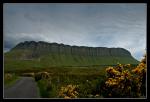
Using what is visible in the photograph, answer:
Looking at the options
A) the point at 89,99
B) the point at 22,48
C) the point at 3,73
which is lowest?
the point at 89,99

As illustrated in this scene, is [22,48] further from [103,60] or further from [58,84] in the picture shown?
[103,60]

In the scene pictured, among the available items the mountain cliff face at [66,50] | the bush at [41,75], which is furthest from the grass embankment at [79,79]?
the mountain cliff face at [66,50]

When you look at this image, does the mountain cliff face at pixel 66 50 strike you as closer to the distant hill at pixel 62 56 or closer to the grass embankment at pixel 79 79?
the distant hill at pixel 62 56

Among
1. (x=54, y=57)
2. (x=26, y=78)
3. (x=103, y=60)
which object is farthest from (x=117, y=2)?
(x=26, y=78)

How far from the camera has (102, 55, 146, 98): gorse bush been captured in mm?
5273

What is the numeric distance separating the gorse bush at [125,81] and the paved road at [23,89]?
1042 mm

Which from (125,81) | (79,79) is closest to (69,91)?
(79,79)

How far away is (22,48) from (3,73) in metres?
0.46

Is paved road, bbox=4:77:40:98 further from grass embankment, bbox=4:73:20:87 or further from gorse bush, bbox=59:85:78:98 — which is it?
gorse bush, bbox=59:85:78:98

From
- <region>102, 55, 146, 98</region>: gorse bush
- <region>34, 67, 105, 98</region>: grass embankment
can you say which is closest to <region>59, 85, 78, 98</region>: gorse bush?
<region>34, 67, 105, 98</region>: grass embankment

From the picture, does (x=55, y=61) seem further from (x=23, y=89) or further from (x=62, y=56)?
(x=23, y=89)

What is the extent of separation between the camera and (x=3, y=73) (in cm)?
499

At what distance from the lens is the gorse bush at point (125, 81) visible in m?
5.27

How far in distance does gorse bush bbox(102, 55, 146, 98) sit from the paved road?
1.04 meters
